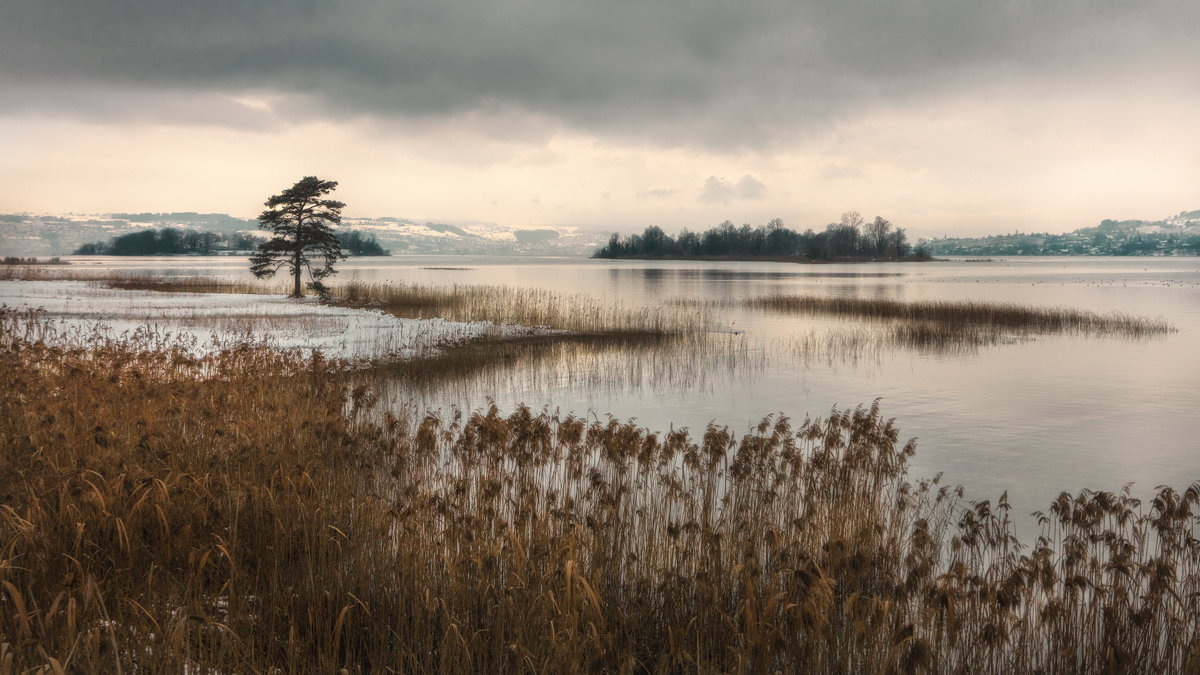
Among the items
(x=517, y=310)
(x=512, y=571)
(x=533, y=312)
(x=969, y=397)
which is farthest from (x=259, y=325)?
(x=512, y=571)

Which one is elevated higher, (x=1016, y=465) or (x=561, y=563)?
(x=561, y=563)

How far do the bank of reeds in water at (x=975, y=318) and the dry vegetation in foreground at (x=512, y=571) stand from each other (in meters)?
22.3

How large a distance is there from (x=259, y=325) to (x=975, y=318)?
3050 cm

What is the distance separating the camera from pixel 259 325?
2539 centimetres

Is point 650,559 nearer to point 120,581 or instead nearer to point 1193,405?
point 120,581

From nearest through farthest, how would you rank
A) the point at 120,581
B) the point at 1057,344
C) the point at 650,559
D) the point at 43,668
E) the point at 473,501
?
the point at 43,668, the point at 120,581, the point at 650,559, the point at 473,501, the point at 1057,344

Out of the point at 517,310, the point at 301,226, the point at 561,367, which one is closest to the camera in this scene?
the point at 561,367

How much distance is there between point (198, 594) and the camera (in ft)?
15.2

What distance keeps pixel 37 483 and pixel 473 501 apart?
155 inches

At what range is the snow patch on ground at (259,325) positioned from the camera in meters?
20.5

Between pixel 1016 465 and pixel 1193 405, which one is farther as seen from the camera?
pixel 1193 405

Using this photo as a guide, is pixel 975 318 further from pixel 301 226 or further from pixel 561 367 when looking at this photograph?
pixel 301 226

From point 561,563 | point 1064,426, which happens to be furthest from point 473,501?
point 1064,426

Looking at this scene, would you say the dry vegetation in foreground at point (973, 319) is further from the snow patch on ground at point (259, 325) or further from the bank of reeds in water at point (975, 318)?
the snow patch on ground at point (259, 325)
